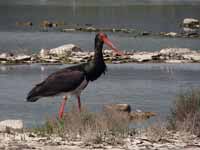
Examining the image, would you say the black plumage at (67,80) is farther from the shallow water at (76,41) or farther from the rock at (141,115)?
the shallow water at (76,41)

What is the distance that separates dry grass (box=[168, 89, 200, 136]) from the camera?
46.3 feet

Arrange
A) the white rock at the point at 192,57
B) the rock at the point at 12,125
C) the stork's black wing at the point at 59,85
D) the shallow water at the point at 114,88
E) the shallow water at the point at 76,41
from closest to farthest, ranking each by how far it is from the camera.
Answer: the stork's black wing at the point at 59,85
the rock at the point at 12,125
the shallow water at the point at 114,88
the white rock at the point at 192,57
the shallow water at the point at 76,41

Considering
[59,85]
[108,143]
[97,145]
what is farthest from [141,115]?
[97,145]

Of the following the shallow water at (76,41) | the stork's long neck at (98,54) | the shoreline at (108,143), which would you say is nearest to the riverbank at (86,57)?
the shallow water at (76,41)

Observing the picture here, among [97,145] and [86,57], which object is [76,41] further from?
[97,145]

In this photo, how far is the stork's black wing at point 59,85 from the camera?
47.9ft

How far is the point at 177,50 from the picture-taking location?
1486 inches

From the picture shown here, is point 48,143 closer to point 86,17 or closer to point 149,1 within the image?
point 86,17

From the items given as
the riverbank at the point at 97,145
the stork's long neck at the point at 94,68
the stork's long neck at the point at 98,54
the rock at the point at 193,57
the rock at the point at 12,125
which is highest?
the stork's long neck at the point at 98,54

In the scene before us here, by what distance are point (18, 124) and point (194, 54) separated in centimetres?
2214

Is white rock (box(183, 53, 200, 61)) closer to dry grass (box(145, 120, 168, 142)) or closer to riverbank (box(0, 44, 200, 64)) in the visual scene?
riverbank (box(0, 44, 200, 64))

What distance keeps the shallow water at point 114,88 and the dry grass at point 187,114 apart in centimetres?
389

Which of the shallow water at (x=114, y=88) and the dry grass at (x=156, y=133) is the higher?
the dry grass at (x=156, y=133)

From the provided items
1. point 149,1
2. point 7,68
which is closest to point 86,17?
point 149,1
